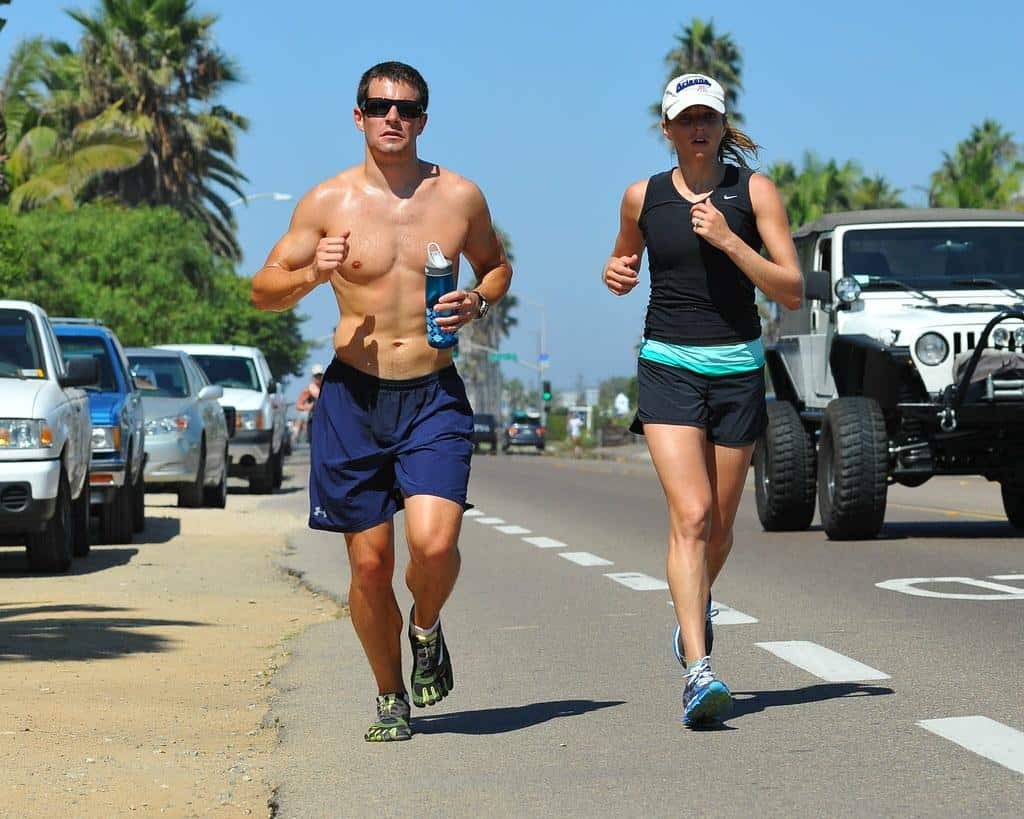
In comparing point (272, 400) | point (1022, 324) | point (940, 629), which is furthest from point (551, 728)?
point (272, 400)

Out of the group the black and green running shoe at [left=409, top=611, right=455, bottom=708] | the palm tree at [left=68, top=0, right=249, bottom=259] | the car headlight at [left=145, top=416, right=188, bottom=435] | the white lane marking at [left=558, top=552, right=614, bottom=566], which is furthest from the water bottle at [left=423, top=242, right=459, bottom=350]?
the palm tree at [left=68, top=0, right=249, bottom=259]

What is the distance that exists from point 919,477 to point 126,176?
45566mm

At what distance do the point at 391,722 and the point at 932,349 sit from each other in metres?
9.41

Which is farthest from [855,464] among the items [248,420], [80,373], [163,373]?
[248,420]

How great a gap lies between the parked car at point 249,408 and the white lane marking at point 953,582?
16085mm

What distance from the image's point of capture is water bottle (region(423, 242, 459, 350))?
6.97 m

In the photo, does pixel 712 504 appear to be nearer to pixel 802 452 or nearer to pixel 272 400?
pixel 802 452

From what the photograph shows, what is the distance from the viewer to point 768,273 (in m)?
7.53

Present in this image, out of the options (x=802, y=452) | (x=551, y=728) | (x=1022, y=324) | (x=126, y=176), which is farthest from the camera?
(x=126, y=176)

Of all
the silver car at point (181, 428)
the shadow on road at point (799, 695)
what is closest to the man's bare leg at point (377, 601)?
the shadow on road at point (799, 695)

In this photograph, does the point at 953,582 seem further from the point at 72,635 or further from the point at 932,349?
the point at 72,635

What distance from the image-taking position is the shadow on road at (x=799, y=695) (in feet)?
25.8

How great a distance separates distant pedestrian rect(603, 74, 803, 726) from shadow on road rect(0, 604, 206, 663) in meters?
3.35

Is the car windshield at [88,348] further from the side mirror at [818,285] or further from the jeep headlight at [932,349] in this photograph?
the jeep headlight at [932,349]
